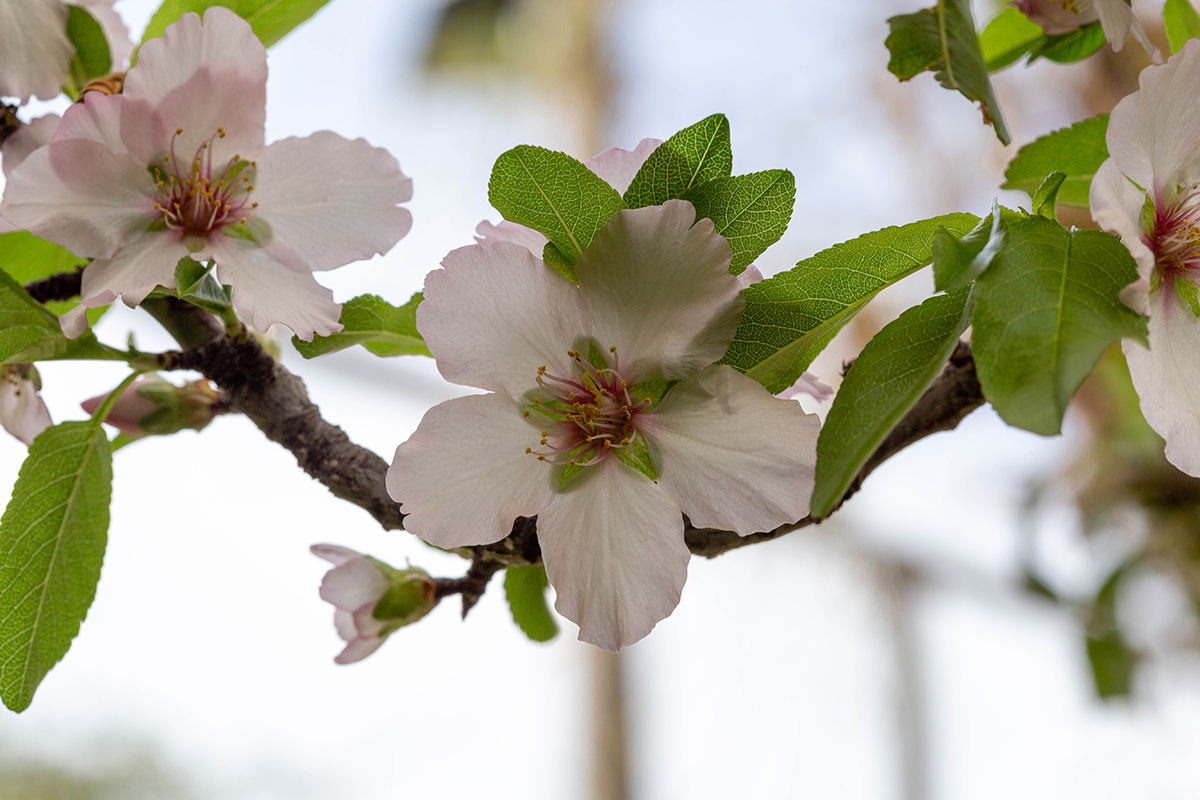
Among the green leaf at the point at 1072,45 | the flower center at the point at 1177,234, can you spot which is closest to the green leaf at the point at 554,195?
the flower center at the point at 1177,234

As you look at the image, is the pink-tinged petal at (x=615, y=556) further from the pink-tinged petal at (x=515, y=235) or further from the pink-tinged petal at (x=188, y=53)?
the pink-tinged petal at (x=188, y=53)

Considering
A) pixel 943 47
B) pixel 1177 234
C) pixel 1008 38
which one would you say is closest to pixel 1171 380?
pixel 1177 234

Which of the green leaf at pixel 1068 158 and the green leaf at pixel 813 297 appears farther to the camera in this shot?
the green leaf at pixel 1068 158

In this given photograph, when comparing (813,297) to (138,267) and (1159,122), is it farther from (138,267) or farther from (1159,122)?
(138,267)

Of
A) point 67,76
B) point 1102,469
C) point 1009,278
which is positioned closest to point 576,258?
point 1009,278

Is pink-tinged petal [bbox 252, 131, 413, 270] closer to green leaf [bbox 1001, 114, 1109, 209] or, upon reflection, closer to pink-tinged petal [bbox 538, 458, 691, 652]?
pink-tinged petal [bbox 538, 458, 691, 652]

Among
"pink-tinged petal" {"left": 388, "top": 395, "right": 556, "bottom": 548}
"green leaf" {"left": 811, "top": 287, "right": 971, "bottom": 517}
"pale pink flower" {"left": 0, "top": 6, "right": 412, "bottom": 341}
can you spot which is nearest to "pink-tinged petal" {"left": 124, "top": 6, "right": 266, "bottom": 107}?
"pale pink flower" {"left": 0, "top": 6, "right": 412, "bottom": 341}
